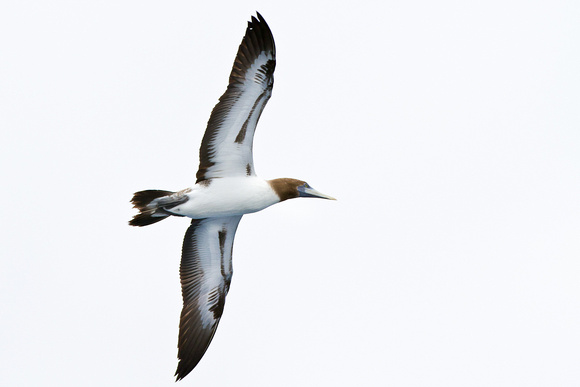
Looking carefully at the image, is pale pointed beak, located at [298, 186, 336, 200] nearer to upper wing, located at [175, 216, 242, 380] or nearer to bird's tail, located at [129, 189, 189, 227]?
upper wing, located at [175, 216, 242, 380]

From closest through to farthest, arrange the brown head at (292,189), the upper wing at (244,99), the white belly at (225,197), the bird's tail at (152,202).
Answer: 1. the upper wing at (244,99)
2. the bird's tail at (152,202)
3. the white belly at (225,197)
4. the brown head at (292,189)

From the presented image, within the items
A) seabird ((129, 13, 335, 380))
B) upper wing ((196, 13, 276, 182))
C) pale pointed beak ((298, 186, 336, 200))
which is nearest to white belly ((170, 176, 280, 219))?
seabird ((129, 13, 335, 380))

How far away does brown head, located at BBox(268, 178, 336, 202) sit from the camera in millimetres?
14641

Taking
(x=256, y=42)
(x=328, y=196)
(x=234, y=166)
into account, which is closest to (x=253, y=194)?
(x=234, y=166)

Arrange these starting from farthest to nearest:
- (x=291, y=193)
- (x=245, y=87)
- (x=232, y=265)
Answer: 1. (x=232, y=265)
2. (x=291, y=193)
3. (x=245, y=87)

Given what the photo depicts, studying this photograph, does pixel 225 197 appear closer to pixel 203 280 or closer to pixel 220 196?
pixel 220 196

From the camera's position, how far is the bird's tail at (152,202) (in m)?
14.2

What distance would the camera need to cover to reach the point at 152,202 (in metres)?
14.2

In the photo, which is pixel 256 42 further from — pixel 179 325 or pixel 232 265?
pixel 179 325

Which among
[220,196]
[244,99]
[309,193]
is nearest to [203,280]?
[220,196]

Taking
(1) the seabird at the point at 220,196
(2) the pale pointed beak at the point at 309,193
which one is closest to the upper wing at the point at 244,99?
(1) the seabird at the point at 220,196

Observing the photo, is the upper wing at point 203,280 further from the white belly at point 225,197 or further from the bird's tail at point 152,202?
the bird's tail at point 152,202

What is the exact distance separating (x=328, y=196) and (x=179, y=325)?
3.58 meters

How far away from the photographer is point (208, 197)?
1430cm
